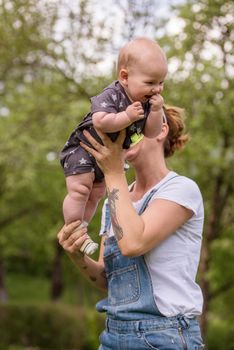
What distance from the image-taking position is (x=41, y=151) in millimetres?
13789

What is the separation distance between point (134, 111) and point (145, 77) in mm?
198

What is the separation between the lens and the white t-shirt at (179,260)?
2.96 metres

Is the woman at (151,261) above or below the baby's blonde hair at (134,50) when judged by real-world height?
below

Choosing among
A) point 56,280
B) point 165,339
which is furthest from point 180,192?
point 56,280

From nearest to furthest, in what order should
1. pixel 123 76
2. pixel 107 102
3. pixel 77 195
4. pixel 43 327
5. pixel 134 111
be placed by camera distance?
pixel 134 111 → pixel 107 102 → pixel 123 76 → pixel 77 195 → pixel 43 327

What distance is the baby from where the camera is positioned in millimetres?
2918

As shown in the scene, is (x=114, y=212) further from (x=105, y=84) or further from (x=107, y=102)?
(x=105, y=84)

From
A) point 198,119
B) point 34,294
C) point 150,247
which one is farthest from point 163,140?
point 34,294

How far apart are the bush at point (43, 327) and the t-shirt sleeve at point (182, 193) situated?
14.9 m

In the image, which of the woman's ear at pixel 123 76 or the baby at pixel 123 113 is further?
the woman's ear at pixel 123 76

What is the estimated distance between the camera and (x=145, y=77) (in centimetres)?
298

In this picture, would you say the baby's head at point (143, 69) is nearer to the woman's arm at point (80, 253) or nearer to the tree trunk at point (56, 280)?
the woman's arm at point (80, 253)

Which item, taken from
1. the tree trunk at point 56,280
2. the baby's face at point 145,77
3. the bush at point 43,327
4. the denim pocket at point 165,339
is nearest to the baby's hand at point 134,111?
the baby's face at point 145,77

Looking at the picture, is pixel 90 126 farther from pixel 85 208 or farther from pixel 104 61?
pixel 104 61
